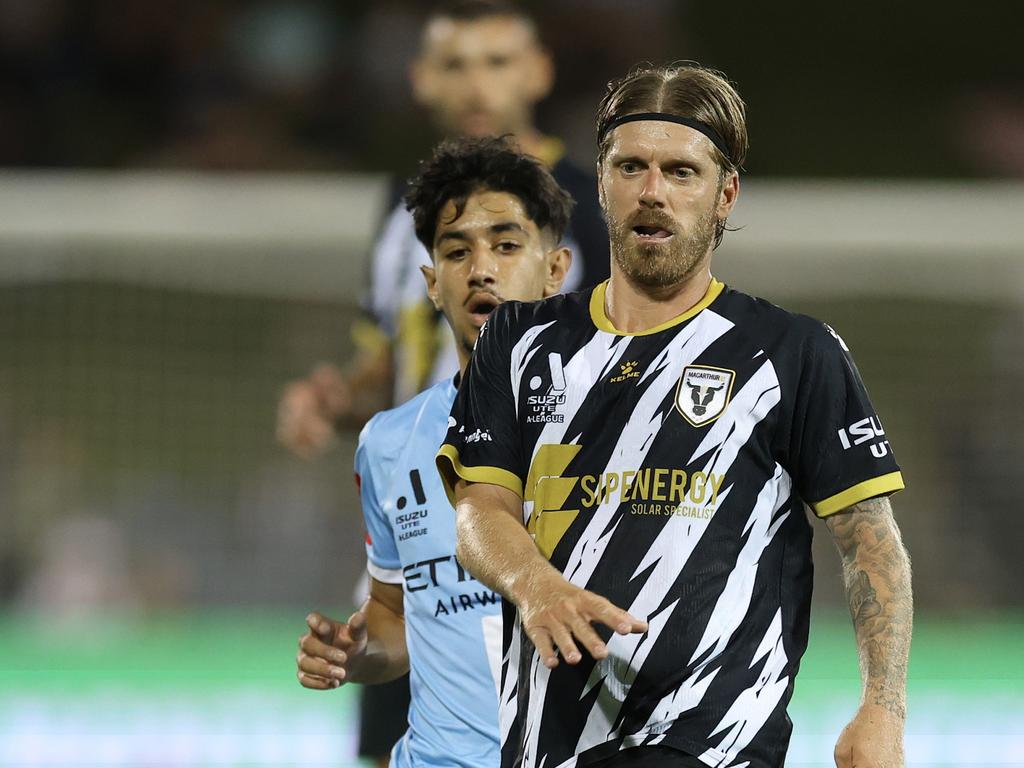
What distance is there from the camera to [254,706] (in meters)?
7.98

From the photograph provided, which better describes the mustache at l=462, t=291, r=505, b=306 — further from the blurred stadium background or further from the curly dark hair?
the blurred stadium background

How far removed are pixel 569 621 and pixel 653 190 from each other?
2.77 ft

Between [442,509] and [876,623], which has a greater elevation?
[442,509]

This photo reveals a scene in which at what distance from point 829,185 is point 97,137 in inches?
277

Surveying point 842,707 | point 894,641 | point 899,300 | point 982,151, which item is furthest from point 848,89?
point 894,641

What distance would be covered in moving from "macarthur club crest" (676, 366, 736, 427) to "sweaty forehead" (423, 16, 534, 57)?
3.27m

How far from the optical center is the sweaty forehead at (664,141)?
9.46 feet

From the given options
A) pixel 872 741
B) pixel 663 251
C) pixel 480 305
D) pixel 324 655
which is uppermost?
pixel 480 305

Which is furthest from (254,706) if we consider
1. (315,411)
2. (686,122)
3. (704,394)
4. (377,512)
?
(686,122)

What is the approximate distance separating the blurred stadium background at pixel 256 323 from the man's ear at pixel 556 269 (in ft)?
14.9

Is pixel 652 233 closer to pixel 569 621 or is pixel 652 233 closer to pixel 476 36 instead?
pixel 569 621

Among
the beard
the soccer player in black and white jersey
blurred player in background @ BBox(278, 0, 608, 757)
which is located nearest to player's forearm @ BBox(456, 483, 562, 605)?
the soccer player in black and white jersey

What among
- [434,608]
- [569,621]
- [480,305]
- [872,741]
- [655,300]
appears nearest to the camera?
[569,621]

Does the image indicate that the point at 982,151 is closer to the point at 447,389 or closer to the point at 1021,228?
the point at 1021,228
